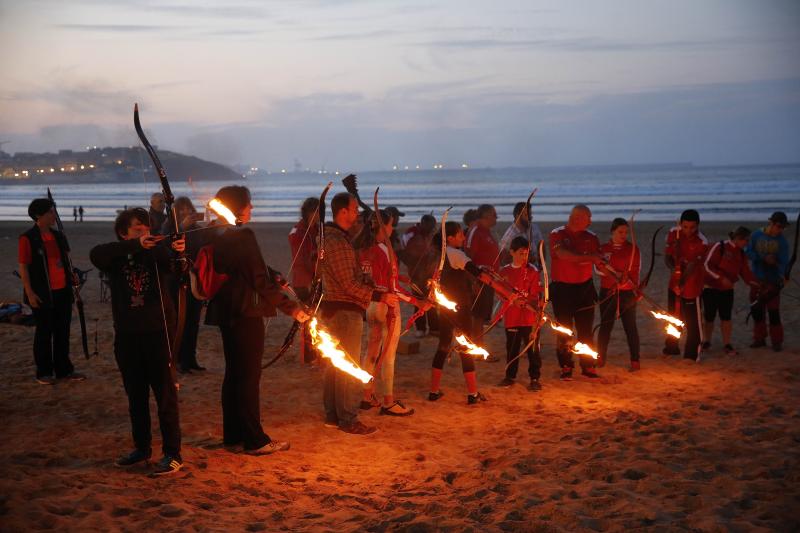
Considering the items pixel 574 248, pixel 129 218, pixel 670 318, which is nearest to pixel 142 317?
pixel 129 218

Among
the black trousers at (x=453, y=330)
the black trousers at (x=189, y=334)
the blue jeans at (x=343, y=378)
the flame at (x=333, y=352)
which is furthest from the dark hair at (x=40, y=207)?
the black trousers at (x=453, y=330)

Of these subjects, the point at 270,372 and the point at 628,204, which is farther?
the point at 628,204

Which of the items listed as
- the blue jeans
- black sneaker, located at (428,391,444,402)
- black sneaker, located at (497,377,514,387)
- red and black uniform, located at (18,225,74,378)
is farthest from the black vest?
black sneaker, located at (497,377,514,387)

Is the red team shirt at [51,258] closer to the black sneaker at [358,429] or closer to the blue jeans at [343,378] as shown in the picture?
the blue jeans at [343,378]

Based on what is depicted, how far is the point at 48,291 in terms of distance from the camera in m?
7.33

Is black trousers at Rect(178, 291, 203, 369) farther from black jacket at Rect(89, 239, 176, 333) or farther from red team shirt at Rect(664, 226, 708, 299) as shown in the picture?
red team shirt at Rect(664, 226, 708, 299)

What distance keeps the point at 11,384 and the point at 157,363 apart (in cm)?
365

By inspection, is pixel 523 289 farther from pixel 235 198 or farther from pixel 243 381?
pixel 235 198

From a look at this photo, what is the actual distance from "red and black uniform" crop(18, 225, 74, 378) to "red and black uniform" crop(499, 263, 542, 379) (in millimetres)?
4390

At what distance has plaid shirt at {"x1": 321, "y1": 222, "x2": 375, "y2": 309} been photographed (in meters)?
5.79

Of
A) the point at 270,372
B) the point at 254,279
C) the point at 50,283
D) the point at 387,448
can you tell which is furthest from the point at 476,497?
the point at 50,283

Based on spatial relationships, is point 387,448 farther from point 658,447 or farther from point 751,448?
point 751,448

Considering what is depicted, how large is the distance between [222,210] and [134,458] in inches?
71.6

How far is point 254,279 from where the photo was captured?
201 inches
